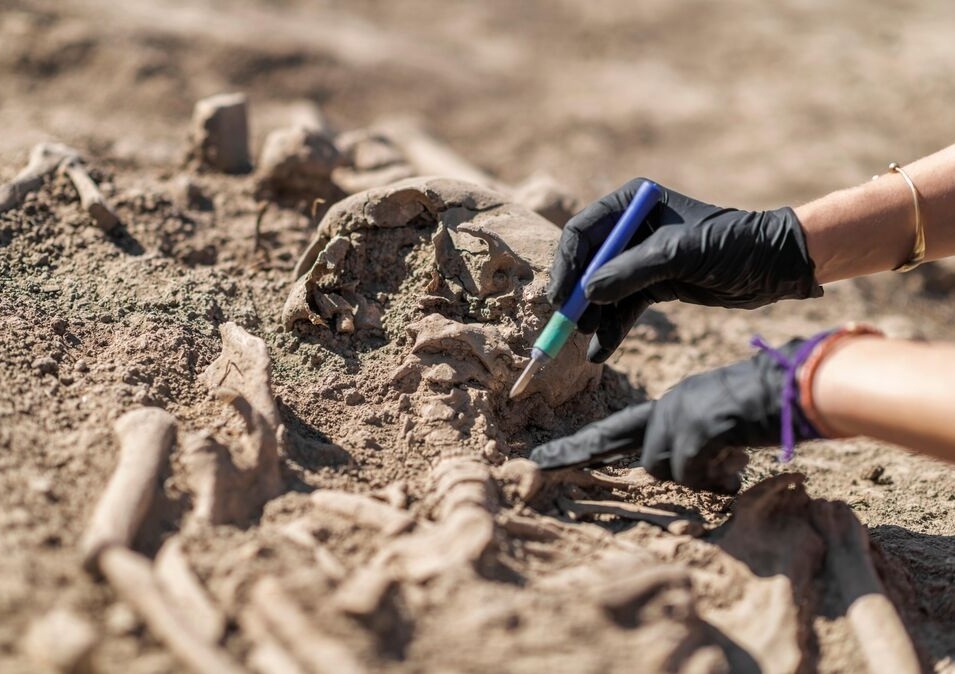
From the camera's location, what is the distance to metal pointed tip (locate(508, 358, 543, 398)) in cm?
275

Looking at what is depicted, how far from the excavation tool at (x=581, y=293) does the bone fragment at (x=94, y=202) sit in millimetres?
1991

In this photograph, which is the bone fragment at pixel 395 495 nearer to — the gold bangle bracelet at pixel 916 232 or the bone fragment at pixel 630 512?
the bone fragment at pixel 630 512

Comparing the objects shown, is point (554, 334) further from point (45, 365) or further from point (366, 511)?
point (45, 365)

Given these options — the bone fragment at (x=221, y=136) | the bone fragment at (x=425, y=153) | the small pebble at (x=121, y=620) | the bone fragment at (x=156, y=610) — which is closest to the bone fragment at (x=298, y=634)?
the bone fragment at (x=156, y=610)

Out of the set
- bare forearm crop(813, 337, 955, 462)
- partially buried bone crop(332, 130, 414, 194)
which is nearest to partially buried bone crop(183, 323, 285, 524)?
bare forearm crop(813, 337, 955, 462)

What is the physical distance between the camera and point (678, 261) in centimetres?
270

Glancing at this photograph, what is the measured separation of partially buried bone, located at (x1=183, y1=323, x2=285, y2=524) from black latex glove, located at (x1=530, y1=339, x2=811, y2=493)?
80cm

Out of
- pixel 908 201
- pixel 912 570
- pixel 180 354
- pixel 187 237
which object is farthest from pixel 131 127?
pixel 912 570

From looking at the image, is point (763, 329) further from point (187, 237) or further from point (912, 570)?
point (187, 237)

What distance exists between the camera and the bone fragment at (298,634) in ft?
5.81

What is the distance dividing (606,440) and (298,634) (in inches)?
42.4

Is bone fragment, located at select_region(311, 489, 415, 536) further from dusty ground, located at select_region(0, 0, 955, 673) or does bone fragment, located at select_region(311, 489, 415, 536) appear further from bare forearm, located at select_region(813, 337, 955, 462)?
bare forearm, located at select_region(813, 337, 955, 462)

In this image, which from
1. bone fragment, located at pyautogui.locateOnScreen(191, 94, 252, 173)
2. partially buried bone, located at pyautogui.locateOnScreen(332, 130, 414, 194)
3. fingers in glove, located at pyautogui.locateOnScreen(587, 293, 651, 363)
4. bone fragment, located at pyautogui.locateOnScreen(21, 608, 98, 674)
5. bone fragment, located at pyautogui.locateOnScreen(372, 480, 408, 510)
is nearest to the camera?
bone fragment, located at pyautogui.locateOnScreen(21, 608, 98, 674)

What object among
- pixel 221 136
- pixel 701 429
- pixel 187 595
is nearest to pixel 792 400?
pixel 701 429
